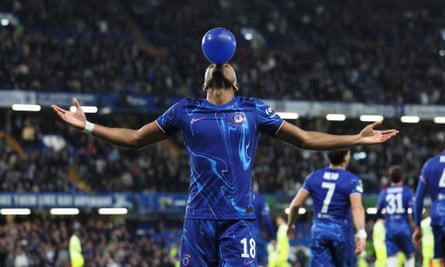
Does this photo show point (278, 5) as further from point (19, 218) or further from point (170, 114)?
point (170, 114)

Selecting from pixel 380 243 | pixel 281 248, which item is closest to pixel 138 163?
pixel 281 248

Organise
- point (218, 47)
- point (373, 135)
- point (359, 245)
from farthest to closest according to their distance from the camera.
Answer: point (359, 245) → point (373, 135) → point (218, 47)

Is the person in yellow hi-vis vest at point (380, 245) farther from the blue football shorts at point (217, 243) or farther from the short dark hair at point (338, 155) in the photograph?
the blue football shorts at point (217, 243)

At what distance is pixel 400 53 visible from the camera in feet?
154

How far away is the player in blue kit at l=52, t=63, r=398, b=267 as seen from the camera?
6461 mm

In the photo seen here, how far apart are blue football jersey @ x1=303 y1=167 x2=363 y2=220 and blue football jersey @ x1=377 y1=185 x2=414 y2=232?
4769 millimetres

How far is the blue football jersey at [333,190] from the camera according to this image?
1105 centimetres

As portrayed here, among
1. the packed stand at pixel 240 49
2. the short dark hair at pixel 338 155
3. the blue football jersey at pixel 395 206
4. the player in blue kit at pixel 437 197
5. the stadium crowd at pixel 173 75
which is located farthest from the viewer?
the packed stand at pixel 240 49

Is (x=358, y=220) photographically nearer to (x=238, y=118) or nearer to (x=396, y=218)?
(x=238, y=118)

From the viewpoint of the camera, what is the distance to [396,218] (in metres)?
16.4

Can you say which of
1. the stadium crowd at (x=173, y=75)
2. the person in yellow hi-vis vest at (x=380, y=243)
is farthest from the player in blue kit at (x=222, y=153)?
the stadium crowd at (x=173, y=75)

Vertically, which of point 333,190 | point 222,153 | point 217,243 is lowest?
point 217,243

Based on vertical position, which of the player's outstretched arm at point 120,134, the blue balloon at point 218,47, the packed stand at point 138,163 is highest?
the packed stand at point 138,163

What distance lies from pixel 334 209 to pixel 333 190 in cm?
26
